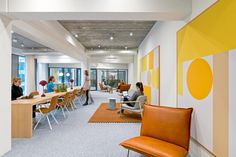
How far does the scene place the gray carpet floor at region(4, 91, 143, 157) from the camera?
3.19 m

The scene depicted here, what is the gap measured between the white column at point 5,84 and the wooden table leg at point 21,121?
738mm

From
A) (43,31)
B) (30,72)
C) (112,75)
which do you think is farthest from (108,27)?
(112,75)

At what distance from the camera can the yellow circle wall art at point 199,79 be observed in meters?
2.45

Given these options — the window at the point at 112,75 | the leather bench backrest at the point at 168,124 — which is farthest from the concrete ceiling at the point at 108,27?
the window at the point at 112,75

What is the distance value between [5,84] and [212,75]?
3435 mm

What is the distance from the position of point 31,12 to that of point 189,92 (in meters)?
3.05

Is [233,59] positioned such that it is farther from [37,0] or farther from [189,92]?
[37,0]

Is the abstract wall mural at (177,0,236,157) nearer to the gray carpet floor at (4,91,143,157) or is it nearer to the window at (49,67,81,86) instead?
the gray carpet floor at (4,91,143,157)

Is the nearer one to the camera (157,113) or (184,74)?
(157,113)

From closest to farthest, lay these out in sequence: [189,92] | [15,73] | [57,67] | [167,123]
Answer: [167,123] < [189,92] < [15,73] < [57,67]

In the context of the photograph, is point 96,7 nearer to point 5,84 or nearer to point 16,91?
point 5,84

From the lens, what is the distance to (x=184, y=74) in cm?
321

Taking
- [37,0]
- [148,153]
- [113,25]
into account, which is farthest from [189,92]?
[113,25]

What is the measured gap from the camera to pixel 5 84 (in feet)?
10.6
